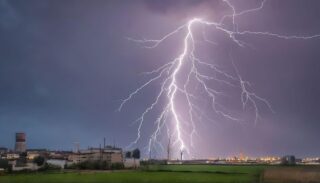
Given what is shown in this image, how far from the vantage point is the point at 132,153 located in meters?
161

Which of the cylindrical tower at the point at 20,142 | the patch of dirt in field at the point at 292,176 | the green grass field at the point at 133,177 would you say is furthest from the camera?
the cylindrical tower at the point at 20,142

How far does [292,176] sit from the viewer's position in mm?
27578

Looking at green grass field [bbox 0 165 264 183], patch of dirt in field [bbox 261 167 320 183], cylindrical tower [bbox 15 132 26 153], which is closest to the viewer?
patch of dirt in field [bbox 261 167 320 183]

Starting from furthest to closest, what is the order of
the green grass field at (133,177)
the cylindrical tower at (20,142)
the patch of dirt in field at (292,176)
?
the cylindrical tower at (20,142)
the green grass field at (133,177)
the patch of dirt in field at (292,176)

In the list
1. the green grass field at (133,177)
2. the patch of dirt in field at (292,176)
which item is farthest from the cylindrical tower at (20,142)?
the patch of dirt in field at (292,176)

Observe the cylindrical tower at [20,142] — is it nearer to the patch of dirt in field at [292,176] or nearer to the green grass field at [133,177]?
the green grass field at [133,177]

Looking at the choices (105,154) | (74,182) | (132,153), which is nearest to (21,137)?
(132,153)

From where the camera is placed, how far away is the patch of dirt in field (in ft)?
85.5

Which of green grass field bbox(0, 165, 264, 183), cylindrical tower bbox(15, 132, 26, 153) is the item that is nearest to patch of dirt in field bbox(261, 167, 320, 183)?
green grass field bbox(0, 165, 264, 183)

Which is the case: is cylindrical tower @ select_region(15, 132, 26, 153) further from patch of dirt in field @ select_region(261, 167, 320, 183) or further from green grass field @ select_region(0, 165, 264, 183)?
patch of dirt in field @ select_region(261, 167, 320, 183)

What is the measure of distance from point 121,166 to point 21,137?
292 feet

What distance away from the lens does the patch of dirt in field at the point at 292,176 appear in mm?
26055

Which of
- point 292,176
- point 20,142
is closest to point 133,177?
point 292,176

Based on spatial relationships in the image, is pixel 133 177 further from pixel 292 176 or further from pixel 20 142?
pixel 20 142
